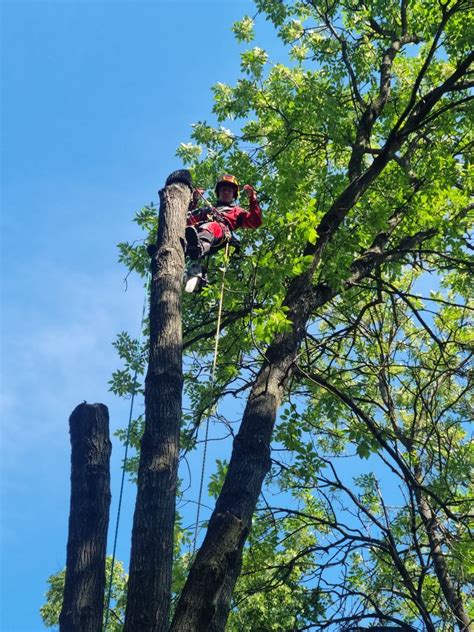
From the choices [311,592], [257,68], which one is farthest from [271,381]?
[257,68]

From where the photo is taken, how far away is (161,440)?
4035 mm

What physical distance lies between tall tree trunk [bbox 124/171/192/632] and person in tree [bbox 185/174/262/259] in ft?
3.53

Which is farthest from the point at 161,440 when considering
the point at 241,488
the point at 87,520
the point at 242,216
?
the point at 242,216

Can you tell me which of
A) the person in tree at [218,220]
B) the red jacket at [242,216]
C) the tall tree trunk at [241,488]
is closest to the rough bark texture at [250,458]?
the tall tree trunk at [241,488]

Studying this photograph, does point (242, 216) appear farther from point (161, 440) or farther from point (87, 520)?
point (87, 520)

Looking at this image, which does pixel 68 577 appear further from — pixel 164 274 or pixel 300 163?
pixel 300 163

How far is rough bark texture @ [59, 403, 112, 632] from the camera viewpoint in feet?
12.4

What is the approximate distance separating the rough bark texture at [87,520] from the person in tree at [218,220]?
215 centimetres

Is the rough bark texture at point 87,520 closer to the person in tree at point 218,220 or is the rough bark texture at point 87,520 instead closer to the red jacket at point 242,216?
the person in tree at point 218,220

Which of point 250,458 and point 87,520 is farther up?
point 250,458

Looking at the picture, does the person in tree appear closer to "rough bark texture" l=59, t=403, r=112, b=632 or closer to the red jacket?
the red jacket

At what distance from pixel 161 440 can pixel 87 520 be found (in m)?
0.60

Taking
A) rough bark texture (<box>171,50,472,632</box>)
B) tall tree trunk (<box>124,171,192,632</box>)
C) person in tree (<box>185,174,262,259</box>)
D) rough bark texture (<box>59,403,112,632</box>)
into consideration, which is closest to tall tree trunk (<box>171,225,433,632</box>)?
rough bark texture (<box>171,50,472,632</box>)

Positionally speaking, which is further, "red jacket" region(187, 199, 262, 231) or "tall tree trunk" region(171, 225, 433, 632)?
"red jacket" region(187, 199, 262, 231)
